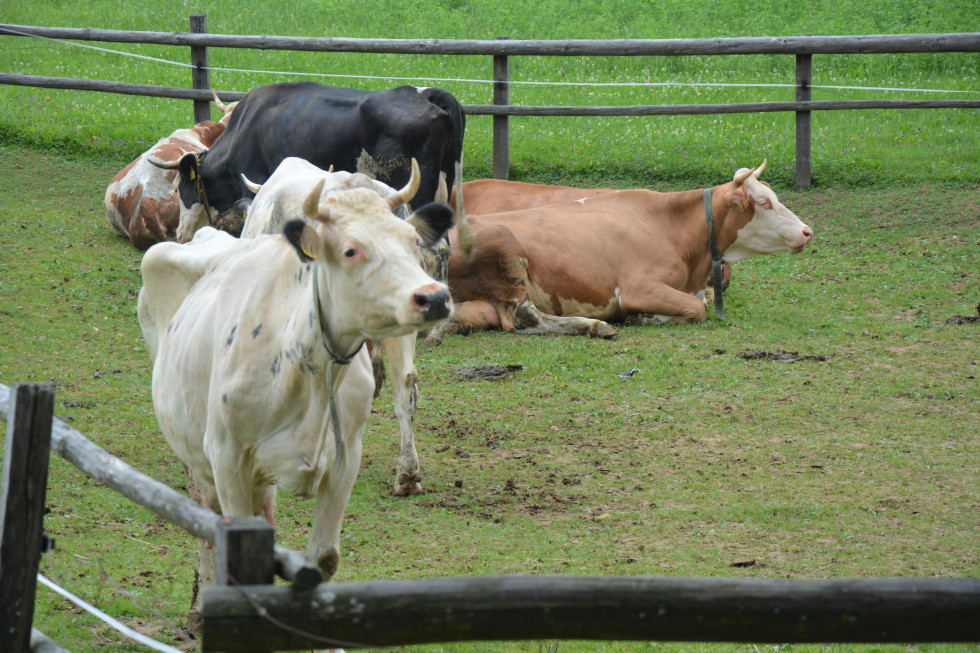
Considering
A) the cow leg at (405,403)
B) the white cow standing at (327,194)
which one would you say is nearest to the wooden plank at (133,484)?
the white cow standing at (327,194)

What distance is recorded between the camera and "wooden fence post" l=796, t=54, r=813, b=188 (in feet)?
41.1

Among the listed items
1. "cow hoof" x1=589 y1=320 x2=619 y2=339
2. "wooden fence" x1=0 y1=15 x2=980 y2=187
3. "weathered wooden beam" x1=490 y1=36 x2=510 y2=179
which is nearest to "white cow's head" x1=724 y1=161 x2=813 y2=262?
"cow hoof" x1=589 y1=320 x2=619 y2=339

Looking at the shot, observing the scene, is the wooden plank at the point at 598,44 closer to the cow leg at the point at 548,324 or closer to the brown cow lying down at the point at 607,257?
the brown cow lying down at the point at 607,257

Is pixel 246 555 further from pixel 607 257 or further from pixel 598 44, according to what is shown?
pixel 598 44

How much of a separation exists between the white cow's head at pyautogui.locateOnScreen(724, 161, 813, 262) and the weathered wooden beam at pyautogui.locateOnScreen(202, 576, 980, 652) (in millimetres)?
7497

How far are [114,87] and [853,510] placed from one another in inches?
430

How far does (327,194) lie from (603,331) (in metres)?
4.83

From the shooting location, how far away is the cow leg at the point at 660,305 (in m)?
9.26

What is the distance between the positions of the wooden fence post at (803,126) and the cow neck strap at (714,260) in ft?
10.1

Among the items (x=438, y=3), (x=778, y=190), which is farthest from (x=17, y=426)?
(x=438, y=3)

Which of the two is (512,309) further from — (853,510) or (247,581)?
(247,581)

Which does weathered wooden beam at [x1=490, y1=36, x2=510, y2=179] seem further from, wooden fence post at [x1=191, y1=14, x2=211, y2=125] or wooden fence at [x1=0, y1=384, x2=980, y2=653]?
wooden fence at [x1=0, y1=384, x2=980, y2=653]

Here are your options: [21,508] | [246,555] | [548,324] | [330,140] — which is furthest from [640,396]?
[246,555]

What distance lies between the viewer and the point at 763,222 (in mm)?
9703
